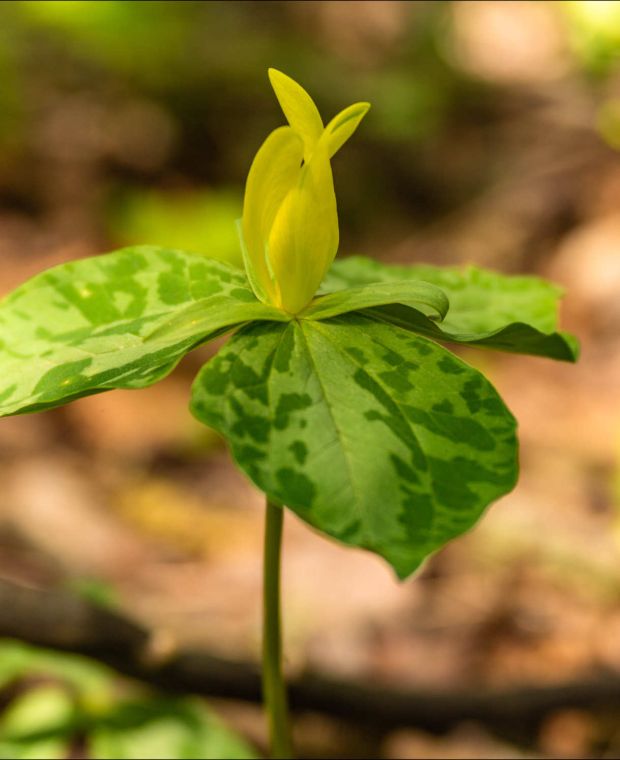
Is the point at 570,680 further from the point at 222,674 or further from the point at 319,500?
the point at 319,500

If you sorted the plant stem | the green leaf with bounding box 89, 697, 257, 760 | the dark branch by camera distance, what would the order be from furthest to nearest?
1. the green leaf with bounding box 89, 697, 257, 760
2. the dark branch
3. the plant stem

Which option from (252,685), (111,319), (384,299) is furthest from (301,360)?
(252,685)

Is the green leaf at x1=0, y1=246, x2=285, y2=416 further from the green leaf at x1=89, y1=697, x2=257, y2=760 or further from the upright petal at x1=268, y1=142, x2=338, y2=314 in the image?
the green leaf at x1=89, y1=697, x2=257, y2=760

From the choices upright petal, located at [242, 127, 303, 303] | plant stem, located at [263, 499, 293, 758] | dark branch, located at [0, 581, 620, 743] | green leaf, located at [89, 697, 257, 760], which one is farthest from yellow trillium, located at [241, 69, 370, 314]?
green leaf, located at [89, 697, 257, 760]

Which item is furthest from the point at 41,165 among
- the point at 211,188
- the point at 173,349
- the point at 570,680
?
the point at 173,349

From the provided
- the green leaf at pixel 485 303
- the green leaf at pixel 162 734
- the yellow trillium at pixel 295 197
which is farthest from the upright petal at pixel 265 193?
the green leaf at pixel 162 734

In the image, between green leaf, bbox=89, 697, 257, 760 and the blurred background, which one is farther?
the blurred background

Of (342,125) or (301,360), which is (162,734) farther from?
(342,125)

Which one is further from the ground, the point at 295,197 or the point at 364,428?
the point at 295,197
